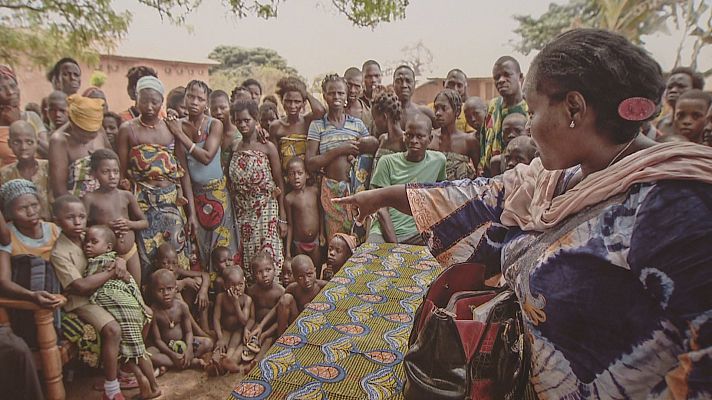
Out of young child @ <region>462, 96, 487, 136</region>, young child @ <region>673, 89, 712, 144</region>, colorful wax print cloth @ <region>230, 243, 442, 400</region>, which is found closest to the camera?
colorful wax print cloth @ <region>230, 243, 442, 400</region>

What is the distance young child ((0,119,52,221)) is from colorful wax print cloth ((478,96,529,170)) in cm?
280

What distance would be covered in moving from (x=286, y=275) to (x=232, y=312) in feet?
1.68

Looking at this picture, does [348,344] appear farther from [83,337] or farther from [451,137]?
[451,137]

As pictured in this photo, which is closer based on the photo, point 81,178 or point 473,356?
→ point 473,356

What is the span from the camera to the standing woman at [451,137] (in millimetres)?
3623

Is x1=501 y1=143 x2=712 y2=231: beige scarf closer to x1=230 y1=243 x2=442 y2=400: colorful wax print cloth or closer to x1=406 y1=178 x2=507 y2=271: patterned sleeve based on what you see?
x1=406 y1=178 x2=507 y2=271: patterned sleeve

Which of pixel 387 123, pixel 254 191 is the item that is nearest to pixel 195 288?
pixel 254 191

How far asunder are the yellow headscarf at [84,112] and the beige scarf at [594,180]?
9.15 ft

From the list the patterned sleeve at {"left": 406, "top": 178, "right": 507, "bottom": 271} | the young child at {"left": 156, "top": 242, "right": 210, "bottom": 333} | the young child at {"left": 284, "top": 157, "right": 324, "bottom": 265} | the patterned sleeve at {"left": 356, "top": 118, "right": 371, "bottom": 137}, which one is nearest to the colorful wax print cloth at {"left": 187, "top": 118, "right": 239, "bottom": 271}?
the young child at {"left": 156, "top": 242, "right": 210, "bottom": 333}

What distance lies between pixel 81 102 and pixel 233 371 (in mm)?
2001

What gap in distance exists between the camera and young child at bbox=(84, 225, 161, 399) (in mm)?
2787

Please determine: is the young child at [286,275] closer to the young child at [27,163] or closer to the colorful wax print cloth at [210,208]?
the colorful wax print cloth at [210,208]

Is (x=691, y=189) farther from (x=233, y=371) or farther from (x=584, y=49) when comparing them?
(x=233, y=371)

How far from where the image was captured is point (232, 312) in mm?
3512
